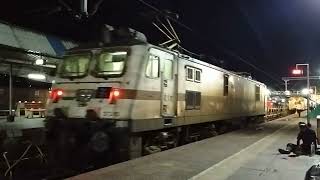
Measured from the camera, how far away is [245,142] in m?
16.3

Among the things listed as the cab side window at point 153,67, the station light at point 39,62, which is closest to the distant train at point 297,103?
the station light at point 39,62

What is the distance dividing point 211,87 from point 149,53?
6167 millimetres

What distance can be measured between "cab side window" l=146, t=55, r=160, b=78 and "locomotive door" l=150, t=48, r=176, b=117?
6.4 inches

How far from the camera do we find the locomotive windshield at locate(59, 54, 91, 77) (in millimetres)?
12656

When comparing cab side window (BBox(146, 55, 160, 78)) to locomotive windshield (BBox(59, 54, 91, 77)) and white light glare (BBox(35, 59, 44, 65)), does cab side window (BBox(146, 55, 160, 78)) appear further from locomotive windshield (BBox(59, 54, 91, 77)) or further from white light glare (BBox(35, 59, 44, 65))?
white light glare (BBox(35, 59, 44, 65))

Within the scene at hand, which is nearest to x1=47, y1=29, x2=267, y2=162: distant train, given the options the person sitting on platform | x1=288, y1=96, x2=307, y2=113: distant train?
the person sitting on platform

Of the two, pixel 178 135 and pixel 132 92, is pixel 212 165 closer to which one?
pixel 132 92

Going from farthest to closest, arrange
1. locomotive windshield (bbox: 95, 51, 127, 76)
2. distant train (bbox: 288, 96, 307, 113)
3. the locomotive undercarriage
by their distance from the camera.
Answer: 1. distant train (bbox: 288, 96, 307, 113)
2. the locomotive undercarriage
3. locomotive windshield (bbox: 95, 51, 127, 76)

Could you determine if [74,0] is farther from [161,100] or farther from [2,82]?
[2,82]

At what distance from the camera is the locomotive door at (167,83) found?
12.9 metres

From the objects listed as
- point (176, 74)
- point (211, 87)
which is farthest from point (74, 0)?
point (176, 74)

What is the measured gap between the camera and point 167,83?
43.4 feet

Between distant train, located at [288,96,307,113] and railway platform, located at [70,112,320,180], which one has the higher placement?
distant train, located at [288,96,307,113]

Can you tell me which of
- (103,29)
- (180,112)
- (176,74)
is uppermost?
(103,29)
